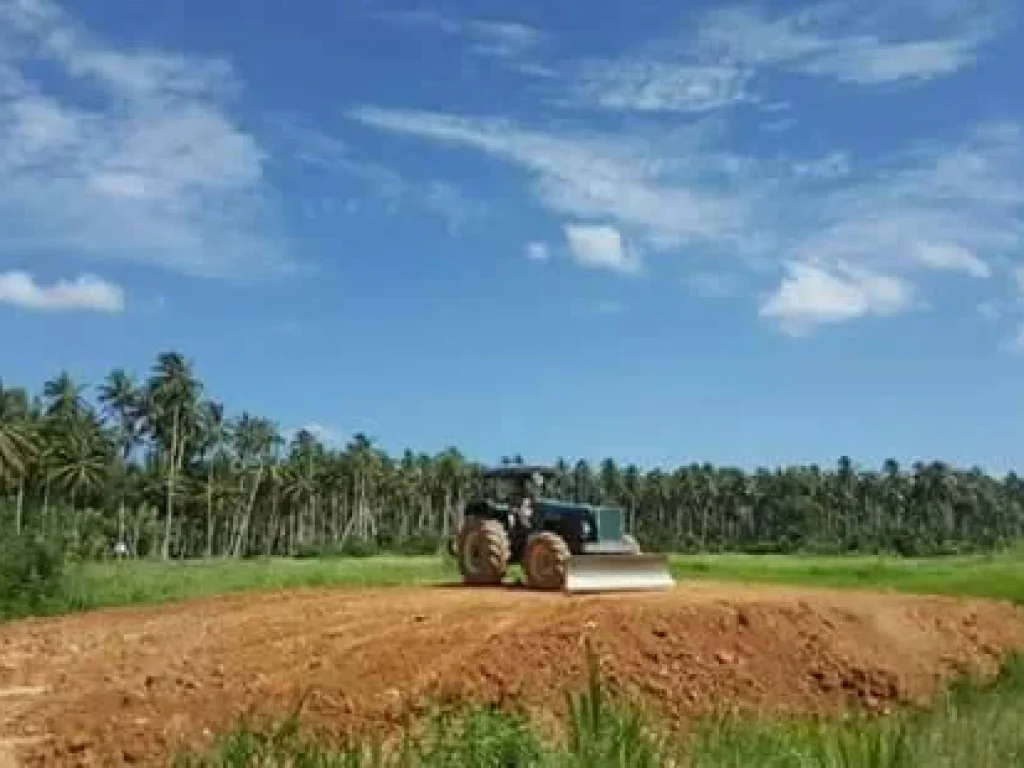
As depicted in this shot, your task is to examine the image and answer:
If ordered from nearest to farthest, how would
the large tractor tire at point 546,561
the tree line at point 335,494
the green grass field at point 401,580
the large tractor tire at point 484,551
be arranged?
the large tractor tire at point 546,561
the large tractor tire at point 484,551
the green grass field at point 401,580
the tree line at point 335,494

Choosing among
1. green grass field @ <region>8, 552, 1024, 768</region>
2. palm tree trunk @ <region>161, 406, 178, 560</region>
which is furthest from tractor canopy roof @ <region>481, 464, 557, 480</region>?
palm tree trunk @ <region>161, 406, 178, 560</region>

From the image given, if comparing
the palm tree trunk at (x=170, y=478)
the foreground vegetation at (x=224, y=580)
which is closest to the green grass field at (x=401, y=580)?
the foreground vegetation at (x=224, y=580)

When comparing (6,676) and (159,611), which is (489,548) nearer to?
(159,611)

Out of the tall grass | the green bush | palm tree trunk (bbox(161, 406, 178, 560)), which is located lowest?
the tall grass

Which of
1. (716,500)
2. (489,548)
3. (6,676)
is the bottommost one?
(6,676)

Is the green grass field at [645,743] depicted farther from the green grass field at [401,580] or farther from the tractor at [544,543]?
the green grass field at [401,580]

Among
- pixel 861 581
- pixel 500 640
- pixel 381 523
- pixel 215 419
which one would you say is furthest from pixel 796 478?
pixel 500 640

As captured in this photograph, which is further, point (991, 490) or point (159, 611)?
point (991, 490)

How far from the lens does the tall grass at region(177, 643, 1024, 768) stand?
8.00 m

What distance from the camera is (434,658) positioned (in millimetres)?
18875

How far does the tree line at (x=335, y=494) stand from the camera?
100812 mm

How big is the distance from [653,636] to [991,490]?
498ft

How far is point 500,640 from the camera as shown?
763 inches

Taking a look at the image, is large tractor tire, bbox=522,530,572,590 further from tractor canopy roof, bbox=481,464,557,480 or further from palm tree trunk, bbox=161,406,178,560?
palm tree trunk, bbox=161,406,178,560
